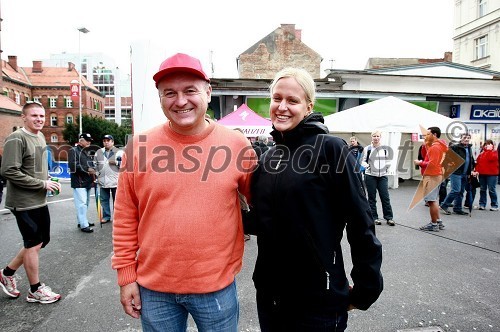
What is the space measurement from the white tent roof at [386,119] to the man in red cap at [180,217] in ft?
30.9

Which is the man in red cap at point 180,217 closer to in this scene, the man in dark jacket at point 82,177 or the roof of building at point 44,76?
the man in dark jacket at point 82,177

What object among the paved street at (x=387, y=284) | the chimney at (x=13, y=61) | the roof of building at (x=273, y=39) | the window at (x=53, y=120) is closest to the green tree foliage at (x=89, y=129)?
the window at (x=53, y=120)

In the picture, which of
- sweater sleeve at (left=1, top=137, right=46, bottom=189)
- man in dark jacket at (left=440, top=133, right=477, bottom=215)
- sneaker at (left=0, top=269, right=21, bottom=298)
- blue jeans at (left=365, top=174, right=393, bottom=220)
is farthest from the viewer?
man in dark jacket at (left=440, top=133, right=477, bottom=215)

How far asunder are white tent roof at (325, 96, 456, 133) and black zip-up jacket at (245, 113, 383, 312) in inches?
367

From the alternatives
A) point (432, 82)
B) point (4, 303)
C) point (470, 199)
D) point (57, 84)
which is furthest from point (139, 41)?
point (57, 84)

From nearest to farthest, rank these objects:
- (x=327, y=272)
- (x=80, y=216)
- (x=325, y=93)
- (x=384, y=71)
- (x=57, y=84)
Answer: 1. (x=327, y=272)
2. (x=80, y=216)
3. (x=325, y=93)
4. (x=384, y=71)
5. (x=57, y=84)

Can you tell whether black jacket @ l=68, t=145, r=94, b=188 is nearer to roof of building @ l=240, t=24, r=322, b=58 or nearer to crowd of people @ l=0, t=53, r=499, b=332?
crowd of people @ l=0, t=53, r=499, b=332

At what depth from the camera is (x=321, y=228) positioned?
1.53 metres

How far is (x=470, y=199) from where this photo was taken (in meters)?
7.86

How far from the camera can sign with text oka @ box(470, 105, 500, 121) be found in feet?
56.1

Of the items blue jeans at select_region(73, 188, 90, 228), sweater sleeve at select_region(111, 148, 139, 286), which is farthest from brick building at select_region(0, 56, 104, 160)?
sweater sleeve at select_region(111, 148, 139, 286)

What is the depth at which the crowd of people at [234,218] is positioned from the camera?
1.54 m

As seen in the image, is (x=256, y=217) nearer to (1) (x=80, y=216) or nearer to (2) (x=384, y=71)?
(1) (x=80, y=216)

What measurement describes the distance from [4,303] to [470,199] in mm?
9409
